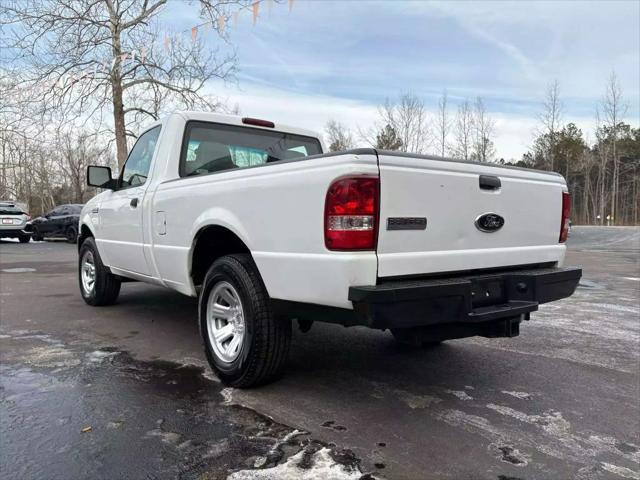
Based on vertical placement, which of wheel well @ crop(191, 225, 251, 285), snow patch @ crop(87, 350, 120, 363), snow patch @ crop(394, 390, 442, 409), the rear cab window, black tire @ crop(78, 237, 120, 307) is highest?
the rear cab window

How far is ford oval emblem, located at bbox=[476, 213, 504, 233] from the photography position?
3.14 metres

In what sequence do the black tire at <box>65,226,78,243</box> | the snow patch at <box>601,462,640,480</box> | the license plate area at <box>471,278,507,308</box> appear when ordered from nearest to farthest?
the snow patch at <box>601,462,640,480</box>, the license plate area at <box>471,278,507,308</box>, the black tire at <box>65,226,78,243</box>

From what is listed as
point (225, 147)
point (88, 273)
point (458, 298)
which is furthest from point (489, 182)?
point (88, 273)

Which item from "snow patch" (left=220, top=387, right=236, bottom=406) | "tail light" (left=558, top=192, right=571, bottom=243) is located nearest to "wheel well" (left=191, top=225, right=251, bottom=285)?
"snow patch" (left=220, top=387, right=236, bottom=406)

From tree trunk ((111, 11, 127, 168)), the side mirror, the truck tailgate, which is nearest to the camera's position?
the truck tailgate

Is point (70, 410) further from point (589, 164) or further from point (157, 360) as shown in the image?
point (589, 164)

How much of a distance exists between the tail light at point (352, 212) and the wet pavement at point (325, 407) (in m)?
1.10

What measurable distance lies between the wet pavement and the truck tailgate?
0.96 meters

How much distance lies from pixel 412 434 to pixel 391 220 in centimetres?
124

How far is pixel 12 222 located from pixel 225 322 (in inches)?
765

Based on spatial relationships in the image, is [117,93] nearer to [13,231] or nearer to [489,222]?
[13,231]

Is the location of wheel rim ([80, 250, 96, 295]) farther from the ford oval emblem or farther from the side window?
the ford oval emblem

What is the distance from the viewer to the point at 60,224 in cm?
1995

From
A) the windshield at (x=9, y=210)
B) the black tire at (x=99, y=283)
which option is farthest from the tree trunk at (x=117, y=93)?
the black tire at (x=99, y=283)
